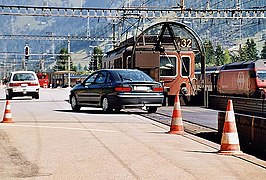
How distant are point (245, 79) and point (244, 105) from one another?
1689cm

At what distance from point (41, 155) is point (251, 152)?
3.81m

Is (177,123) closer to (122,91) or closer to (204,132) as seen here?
(204,132)

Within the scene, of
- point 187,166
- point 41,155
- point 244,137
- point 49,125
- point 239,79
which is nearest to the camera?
point 187,166

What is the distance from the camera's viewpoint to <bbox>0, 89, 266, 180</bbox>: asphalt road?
867 cm

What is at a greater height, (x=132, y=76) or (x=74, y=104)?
(x=132, y=76)

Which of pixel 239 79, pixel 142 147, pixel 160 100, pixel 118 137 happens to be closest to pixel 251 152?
pixel 142 147

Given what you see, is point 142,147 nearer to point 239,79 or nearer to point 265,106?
point 265,106

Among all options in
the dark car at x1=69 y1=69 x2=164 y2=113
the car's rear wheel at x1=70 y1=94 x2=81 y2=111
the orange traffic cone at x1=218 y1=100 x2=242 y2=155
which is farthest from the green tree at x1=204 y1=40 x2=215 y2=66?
the orange traffic cone at x1=218 y1=100 x2=242 y2=155

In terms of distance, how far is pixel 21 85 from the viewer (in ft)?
118

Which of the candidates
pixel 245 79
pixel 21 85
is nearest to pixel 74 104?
pixel 21 85

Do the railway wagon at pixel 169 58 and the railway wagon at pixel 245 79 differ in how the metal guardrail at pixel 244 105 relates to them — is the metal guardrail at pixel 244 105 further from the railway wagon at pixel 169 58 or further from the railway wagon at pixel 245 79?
the railway wagon at pixel 245 79

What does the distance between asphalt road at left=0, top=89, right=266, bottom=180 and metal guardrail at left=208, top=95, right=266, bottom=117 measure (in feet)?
21.4

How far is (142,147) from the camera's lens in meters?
11.5

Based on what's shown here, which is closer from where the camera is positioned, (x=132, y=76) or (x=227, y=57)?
(x=132, y=76)
